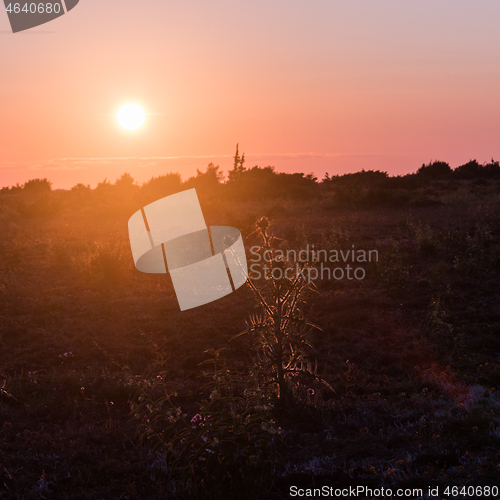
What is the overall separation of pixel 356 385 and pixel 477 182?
Answer: 94.4ft

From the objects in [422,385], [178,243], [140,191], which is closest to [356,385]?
[422,385]

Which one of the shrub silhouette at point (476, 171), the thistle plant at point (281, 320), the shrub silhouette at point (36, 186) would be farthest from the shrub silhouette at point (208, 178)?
the thistle plant at point (281, 320)

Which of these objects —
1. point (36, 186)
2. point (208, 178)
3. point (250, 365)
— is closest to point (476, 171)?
point (208, 178)

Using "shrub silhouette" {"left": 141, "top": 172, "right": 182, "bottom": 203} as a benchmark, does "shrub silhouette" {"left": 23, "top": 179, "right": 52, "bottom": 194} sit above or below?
above

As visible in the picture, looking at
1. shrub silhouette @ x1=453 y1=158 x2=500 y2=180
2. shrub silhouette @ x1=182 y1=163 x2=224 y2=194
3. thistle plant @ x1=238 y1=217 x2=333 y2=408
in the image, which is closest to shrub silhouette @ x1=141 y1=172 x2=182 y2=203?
shrub silhouette @ x1=182 y1=163 x2=224 y2=194

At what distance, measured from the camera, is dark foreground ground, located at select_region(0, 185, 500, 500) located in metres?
3.20

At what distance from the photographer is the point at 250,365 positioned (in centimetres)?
514

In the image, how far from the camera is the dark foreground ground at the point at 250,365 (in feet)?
10.5

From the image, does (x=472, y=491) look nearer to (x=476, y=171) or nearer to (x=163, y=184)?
(x=163, y=184)

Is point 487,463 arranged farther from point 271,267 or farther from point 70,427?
point 70,427

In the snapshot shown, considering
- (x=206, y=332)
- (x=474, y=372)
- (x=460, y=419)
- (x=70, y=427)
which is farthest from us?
(x=206, y=332)

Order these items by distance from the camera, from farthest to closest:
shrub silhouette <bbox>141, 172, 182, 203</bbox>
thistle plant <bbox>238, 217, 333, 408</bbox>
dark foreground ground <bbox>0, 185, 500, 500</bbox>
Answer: shrub silhouette <bbox>141, 172, 182, 203</bbox>, thistle plant <bbox>238, 217, 333, 408</bbox>, dark foreground ground <bbox>0, 185, 500, 500</bbox>

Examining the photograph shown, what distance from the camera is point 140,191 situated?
28.6 metres

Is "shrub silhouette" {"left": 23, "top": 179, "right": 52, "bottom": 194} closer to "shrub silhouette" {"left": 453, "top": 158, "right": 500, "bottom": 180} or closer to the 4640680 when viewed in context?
"shrub silhouette" {"left": 453, "top": 158, "right": 500, "bottom": 180}
